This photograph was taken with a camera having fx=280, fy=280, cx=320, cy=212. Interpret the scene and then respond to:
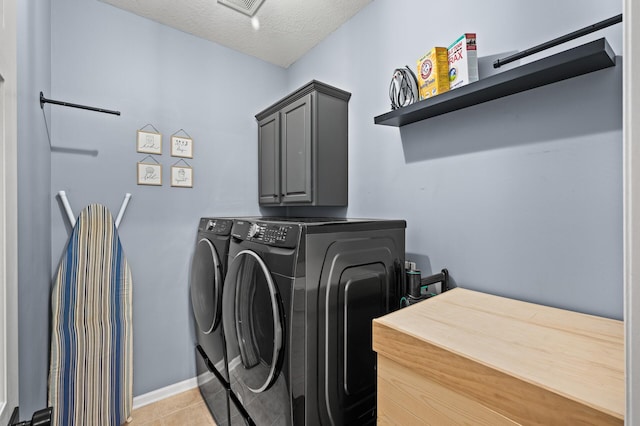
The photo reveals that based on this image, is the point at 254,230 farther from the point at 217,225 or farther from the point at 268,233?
the point at 217,225

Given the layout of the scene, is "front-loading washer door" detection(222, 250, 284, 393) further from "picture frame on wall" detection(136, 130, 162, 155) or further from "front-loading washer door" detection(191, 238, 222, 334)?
"picture frame on wall" detection(136, 130, 162, 155)

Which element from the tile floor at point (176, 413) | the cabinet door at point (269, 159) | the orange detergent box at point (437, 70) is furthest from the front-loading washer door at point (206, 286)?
the orange detergent box at point (437, 70)

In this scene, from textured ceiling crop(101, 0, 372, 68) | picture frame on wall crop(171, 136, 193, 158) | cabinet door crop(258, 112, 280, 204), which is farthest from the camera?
cabinet door crop(258, 112, 280, 204)

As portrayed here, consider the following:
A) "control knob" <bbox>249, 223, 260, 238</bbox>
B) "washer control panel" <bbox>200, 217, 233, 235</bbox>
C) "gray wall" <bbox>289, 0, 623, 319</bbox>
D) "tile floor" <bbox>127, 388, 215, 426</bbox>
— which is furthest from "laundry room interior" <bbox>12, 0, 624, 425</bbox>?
"control knob" <bbox>249, 223, 260, 238</bbox>

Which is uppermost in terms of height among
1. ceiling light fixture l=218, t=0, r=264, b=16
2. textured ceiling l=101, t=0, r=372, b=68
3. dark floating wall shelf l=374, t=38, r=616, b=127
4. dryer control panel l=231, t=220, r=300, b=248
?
textured ceiling l=101, t=0, r=372, b=68

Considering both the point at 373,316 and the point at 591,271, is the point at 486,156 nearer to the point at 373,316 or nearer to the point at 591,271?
the point at 591,271

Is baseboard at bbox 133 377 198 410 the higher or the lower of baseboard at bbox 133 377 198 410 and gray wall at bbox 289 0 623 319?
the lower

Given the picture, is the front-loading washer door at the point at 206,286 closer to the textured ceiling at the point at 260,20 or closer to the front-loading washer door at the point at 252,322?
the front-loading washer door at the point at 252,322

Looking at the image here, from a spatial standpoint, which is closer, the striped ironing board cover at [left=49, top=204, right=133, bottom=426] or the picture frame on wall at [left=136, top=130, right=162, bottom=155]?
the striped ironing board cover at [left=49, top=204, right=133, bottom=426]

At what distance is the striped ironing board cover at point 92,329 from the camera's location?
171 cm

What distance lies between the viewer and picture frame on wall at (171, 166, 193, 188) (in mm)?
2271

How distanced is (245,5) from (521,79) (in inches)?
72.6

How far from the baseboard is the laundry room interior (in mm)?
18

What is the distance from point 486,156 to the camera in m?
1.40
